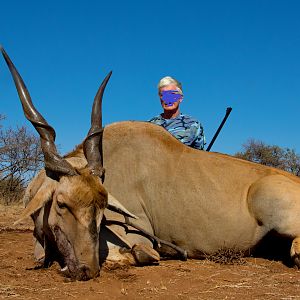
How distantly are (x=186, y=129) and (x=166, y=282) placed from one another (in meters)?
2.28

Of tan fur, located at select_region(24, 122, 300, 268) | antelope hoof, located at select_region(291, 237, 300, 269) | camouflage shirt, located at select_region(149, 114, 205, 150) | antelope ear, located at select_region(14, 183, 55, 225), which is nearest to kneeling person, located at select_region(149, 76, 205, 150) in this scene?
camouflage shirt, located at select_region(149, 114, 205, 150)

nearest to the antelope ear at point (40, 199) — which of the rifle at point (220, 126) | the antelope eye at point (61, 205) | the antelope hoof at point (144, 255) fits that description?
the antelope eye at point (61, 205)

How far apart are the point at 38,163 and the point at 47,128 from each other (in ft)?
35.5

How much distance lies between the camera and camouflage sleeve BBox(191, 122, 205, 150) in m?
5.33

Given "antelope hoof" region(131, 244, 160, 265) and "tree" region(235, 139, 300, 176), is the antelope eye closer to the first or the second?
"antelope hoof" region(131, 244, 160, 265)

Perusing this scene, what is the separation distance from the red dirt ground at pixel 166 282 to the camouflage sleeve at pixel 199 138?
5.18ft

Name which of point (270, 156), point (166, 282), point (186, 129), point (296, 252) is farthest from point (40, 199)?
point (270, 156)

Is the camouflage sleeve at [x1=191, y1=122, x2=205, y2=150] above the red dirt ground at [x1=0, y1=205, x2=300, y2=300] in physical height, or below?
above

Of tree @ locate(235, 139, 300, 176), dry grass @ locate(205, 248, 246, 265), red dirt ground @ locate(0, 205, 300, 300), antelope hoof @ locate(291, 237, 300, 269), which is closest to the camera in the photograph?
red dirt ground @ locate(0, 205, 300, 300)

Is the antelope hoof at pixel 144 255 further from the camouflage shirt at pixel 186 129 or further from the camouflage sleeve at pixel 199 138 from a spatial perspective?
the camouflage sleeve at pixel 199 138

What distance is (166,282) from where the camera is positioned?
3332mm

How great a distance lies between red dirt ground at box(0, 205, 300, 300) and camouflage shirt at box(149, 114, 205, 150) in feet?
5.00

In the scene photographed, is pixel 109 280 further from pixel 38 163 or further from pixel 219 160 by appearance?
pixel 38 163

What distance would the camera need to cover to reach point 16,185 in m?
12.7
